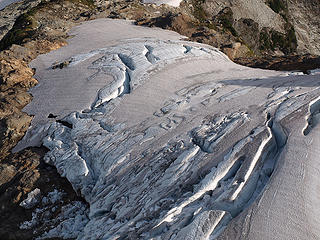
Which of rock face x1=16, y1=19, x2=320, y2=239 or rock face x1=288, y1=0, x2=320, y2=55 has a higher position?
rock face x1=16, y1=19, x2=320, y2=239

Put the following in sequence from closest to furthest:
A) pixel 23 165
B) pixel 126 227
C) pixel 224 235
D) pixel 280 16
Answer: pixel 224 235, pixel 126 227, pixel 23 165, pixel 280 16

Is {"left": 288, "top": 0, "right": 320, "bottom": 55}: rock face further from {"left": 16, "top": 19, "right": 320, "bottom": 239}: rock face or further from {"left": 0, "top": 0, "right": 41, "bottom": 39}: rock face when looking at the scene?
{"left": 16, "top": 19, "right": 320, "bottom": 239}: rock face

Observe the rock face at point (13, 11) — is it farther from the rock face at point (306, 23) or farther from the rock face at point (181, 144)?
the rock face at point (306, 23)

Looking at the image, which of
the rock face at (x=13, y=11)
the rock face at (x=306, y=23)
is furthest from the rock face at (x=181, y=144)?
the rock face at (x=306, y=23)

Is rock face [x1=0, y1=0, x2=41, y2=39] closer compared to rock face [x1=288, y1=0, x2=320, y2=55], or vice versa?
rock face [x1=0, y1=0, x2=41, y2=39]

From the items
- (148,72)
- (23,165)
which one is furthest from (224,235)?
(148,72)

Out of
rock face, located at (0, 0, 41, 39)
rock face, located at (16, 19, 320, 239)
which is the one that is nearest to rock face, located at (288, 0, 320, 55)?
rock face, located at (0, 0, 41, 39)

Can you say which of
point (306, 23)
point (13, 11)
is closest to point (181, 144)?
point (13, 11)

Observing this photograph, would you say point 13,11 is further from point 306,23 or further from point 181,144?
point 306,23

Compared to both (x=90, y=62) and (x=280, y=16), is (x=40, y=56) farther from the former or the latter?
(x=280, y=16)
